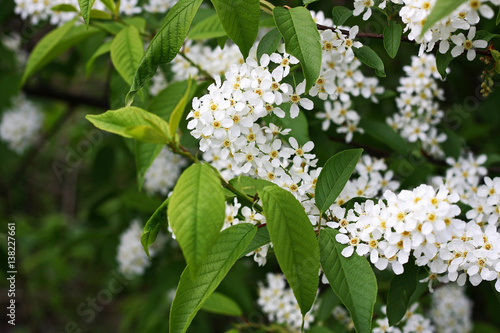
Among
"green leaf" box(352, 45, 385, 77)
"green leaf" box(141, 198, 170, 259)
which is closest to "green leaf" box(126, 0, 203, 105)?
"green leaf" box(141, 198, 170, 259)

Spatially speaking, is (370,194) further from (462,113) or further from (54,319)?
(54,319)

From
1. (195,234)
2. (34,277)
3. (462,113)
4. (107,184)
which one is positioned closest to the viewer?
(195,234)

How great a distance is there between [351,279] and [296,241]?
24 cm

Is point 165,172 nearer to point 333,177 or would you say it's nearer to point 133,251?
point 133,251

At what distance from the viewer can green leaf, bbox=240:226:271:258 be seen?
5.02ft

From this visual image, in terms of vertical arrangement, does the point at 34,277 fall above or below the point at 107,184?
below

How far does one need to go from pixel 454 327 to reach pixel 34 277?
4391 mm

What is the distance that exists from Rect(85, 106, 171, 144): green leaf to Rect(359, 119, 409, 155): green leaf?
1407 mm

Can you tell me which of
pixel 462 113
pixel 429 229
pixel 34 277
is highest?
pixel 429 229

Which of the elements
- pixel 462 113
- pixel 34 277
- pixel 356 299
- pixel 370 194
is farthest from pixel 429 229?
pixel 34 277

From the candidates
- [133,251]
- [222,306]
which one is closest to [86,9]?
[222,306]

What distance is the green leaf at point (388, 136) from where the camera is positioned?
2.43m

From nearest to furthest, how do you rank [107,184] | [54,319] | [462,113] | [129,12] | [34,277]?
[129,12]
[462,113]
[107,184]
[34,277]
[54,319]

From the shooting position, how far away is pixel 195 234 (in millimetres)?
1155
